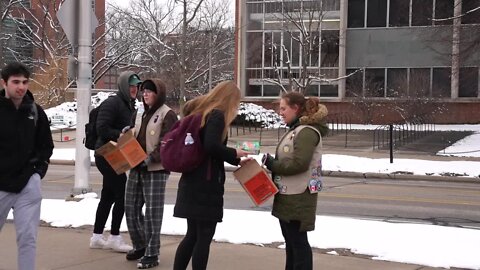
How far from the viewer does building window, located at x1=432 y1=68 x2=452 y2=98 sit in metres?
39.4

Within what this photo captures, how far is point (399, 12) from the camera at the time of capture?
41.0 meters

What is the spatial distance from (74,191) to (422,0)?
1276 inches

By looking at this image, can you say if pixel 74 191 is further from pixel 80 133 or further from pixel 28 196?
pixel 28 196

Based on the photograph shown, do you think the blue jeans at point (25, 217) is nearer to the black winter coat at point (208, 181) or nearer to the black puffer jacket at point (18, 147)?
the black puffer jacket at point (18, 147)

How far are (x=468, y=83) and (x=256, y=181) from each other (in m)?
36.8

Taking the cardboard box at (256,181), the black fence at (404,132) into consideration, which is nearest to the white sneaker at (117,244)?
the cardboard box at (256,181)

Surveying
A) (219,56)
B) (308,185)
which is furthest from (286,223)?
(219,56)

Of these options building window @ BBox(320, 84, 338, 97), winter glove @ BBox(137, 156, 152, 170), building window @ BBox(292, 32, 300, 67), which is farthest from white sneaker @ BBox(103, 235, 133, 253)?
building window @ BBox(292, 32, 300, 67)

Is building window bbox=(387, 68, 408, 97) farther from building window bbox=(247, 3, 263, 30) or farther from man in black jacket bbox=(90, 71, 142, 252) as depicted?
man in black jacket bbox=(90, 71, 142, 252)

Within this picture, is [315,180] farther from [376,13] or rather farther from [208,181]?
[376,13]

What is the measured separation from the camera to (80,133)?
10.4m

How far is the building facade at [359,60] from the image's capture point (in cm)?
3853

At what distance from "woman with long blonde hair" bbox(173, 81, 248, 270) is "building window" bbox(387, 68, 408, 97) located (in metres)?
35.5

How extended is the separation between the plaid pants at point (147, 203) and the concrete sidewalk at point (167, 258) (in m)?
0.33
